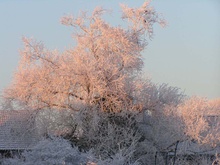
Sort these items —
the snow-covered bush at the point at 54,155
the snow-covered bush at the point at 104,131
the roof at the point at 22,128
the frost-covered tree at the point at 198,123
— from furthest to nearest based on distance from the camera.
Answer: the frost-covered tree at the point at 198,123 → the roof at the point at 22,128 → the snow-covered bush at the point at 104,131 → the snow-covered bush at the point at 54,155

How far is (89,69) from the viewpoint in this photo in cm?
2636

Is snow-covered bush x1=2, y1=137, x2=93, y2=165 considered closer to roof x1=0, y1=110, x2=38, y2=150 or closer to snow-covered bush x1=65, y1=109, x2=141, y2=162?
snow-covered bush x1=65, y1=109, x2=141, y2=162

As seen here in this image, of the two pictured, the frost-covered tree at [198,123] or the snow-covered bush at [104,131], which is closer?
the snow-covered bush at [104,131]

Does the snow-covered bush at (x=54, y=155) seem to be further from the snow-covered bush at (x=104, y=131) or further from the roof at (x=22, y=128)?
the roof at (x=22, y=128)

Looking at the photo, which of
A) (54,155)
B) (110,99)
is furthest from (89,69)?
(54,155)

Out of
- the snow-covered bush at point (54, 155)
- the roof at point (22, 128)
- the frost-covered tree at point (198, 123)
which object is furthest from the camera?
the frost-covered tree at point (198, 123)

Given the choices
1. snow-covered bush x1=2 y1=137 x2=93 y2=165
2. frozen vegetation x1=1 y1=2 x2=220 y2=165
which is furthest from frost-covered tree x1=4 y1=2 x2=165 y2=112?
snow-covered bush x1=2 y1=137 x2=93 y2=165

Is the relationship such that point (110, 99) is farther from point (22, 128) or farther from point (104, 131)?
point (22, 128)

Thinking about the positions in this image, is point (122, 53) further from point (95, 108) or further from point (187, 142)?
point (187, 142)

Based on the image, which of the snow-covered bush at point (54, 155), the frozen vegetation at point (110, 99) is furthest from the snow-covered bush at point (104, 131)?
the snow-covered bush at point (54, 155)

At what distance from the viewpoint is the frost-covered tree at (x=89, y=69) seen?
26.6m

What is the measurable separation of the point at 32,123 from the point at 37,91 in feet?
4.98

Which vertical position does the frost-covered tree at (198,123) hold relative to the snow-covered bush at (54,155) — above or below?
above

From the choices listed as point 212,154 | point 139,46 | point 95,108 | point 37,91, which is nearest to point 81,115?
point 95,108
